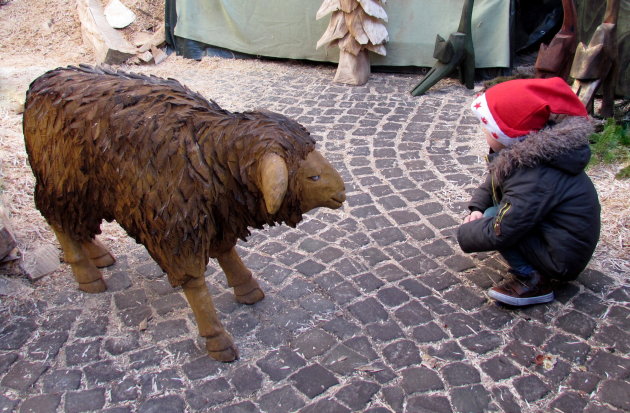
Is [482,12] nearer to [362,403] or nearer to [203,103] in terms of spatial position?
[203,103]

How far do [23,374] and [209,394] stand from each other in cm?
99

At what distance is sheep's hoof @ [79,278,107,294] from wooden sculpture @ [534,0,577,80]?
429 centimetres

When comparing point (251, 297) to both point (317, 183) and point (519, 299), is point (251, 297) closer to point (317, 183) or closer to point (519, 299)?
point (317, 183)

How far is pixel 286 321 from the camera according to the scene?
10.3ft

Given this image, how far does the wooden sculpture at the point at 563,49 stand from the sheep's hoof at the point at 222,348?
158 inches

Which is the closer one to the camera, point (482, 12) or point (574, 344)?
point (574, 344)

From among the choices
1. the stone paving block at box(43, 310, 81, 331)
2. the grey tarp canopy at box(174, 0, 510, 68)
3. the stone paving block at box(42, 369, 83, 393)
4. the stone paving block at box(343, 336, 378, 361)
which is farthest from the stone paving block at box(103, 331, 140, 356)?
the grey tarp canopy at box(174, 0, 510, 68)

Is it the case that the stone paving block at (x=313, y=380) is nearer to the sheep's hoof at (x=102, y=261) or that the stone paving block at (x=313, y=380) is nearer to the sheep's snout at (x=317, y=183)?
the sheep's snout at (x=317, y=183)

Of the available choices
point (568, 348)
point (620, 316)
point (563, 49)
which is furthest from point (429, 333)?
point (563, 49)

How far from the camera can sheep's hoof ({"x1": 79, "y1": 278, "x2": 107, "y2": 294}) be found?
339 centimetres

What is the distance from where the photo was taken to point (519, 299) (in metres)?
3.12

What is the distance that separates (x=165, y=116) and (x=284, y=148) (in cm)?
58

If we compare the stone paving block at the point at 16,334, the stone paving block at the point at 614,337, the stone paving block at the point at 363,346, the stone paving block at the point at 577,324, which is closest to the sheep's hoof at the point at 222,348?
the stone paving block at the point at 363,346

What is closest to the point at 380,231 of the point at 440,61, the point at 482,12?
the point at 440,61
